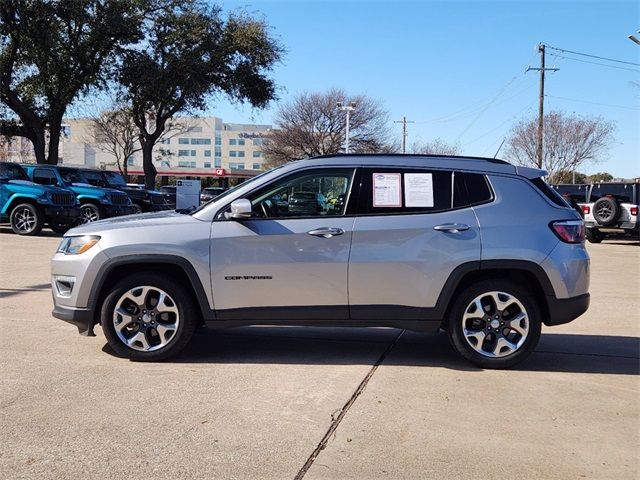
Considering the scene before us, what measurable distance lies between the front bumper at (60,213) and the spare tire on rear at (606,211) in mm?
15843

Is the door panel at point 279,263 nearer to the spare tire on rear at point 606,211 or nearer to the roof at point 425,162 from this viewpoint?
the roof at point 425,162

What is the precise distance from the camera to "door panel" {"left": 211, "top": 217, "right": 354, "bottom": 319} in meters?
5.16

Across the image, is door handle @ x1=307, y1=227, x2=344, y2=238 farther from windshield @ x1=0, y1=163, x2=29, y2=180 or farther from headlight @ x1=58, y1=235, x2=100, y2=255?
windshield @ x1=0, y1=163, x2=29, y2=180

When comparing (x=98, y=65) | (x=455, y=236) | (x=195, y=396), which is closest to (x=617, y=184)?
(x=455, y=236)

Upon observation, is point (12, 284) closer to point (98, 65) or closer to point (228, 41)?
point (98, 65)

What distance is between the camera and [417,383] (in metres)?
4.92

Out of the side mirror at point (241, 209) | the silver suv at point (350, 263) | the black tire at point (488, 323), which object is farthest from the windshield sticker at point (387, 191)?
the side mirror at point (241, 209)

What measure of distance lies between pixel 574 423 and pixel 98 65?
27.2 m

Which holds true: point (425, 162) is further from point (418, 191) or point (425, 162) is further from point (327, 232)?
point (327, 232)

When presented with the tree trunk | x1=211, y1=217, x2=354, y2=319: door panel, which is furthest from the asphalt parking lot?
the tree trunk

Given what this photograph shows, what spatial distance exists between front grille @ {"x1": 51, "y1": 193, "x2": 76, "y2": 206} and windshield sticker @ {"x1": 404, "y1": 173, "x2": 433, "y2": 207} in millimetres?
13744

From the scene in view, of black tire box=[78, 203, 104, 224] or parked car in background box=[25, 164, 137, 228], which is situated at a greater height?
parked car in background box=[25, 164, 137, 228]

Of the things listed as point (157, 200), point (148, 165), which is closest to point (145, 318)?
point (157, 200)

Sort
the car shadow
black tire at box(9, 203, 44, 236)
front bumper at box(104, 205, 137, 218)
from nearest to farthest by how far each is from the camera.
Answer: the car shadow, black tire at box(9, 203, 44, 236), front bumper at box(104, 205, 137, 218)
